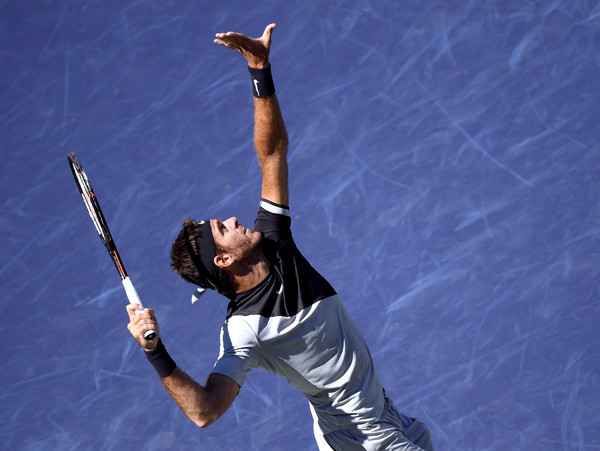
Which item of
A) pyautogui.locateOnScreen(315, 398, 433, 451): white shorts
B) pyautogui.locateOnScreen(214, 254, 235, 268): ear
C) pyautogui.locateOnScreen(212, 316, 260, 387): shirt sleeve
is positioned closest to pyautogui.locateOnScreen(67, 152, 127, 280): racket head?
pyautogui.locateOnScreen(214, 254, 235, 268): ear

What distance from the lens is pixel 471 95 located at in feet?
22.2

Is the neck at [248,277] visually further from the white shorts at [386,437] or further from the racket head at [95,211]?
the white shorts at [386,437]

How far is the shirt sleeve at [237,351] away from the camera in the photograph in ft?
12.4

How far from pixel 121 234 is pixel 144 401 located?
1518 millimetres

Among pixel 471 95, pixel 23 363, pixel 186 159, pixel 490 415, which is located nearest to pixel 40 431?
pixel 23 363

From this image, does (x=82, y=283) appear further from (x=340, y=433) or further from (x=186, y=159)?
(x=340, y=433)

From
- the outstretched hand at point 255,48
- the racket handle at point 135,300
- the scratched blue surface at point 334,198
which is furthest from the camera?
the scratched blue surface at point 334,198

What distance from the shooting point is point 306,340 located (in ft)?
13.3

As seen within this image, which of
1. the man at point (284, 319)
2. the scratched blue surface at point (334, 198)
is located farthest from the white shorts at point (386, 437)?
the scratched blue surface at point (334, 198)

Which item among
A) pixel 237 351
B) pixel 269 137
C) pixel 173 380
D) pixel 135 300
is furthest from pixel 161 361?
pixel 269 137

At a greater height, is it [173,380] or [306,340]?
[173,380]

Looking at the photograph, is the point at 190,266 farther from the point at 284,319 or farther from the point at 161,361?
the point at 161,361

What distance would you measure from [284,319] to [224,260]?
42cm

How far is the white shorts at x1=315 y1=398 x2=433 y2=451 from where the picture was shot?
4188mm
